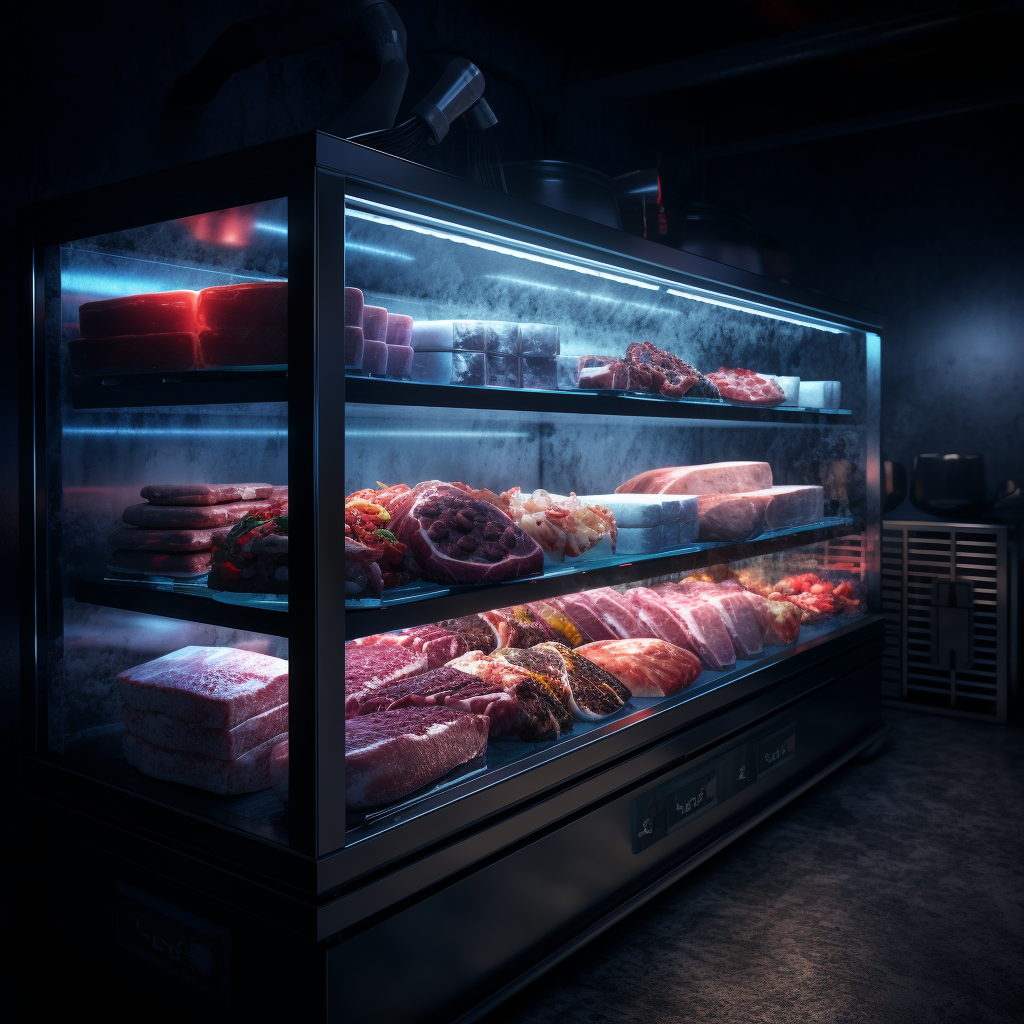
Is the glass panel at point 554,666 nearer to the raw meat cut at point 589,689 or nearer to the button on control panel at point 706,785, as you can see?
the raw meat cut at point 589,689

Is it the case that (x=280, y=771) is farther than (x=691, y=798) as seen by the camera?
No

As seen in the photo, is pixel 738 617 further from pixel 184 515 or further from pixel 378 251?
pixel 184 515

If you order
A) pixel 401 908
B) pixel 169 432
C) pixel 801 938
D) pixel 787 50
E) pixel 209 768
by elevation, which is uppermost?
pixel 787 50

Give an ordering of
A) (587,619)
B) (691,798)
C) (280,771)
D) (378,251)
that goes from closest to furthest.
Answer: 1. (280,771)
2. (378,251)
3. (691,798)
4. (587,619)

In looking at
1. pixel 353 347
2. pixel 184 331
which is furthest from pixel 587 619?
pixel 184 331

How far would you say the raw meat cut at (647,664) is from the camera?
2.72 meters

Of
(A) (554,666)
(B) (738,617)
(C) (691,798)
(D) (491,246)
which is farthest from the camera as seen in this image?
(B) (738,617)

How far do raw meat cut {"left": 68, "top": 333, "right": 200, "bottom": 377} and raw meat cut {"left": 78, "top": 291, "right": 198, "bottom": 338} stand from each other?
0.05 ft

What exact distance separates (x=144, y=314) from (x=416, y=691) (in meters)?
1.05

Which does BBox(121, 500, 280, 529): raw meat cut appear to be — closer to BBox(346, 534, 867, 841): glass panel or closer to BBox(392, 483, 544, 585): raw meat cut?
BBox(392, 483, 544, 585): raw meat cut

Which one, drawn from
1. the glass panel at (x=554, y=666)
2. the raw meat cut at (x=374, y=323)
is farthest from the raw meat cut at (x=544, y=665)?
the raw meat cut at (x=374, y=323)

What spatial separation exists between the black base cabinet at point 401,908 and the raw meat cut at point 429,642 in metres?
0.58

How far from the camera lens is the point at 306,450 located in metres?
1.58

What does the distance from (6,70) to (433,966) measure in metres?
2.15
